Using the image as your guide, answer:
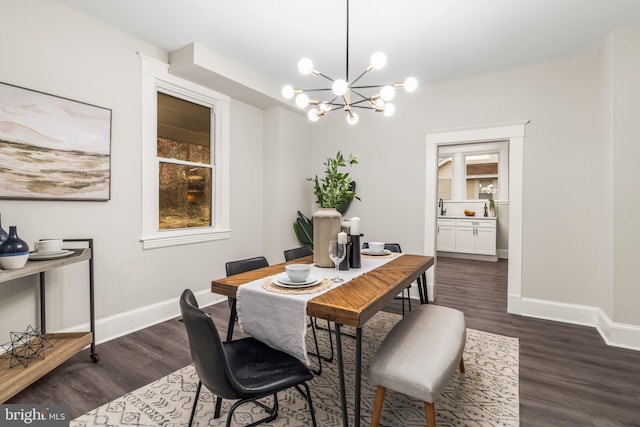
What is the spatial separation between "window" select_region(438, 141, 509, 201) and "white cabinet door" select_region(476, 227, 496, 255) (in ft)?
3.21

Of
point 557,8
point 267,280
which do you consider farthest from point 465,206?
point 267,280

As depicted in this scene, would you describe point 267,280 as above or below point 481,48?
below

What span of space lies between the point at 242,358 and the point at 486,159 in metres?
7.81

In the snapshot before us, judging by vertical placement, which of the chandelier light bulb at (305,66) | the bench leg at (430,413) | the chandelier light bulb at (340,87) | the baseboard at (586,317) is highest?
the chandelier light bulb at (305,66)

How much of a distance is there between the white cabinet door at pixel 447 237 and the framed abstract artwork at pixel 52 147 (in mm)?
6660

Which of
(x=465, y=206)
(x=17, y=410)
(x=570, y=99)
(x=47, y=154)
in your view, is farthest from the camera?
(x=465, y=206)

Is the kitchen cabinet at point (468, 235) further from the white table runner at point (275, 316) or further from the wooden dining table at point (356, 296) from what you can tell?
the white table runner at point (275, 316)

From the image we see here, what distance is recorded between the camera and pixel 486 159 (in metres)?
7.65

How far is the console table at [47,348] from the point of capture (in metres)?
1.75

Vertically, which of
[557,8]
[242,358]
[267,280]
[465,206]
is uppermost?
[557,8]

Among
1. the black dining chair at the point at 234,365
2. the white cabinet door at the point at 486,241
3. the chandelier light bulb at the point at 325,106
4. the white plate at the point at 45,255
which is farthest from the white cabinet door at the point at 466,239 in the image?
the white plate at the point at 45,255

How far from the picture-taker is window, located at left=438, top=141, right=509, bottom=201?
7250 millimetres

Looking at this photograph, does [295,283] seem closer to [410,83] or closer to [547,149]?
[410,83]

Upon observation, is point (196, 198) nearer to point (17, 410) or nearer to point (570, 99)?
point (17, 410)
